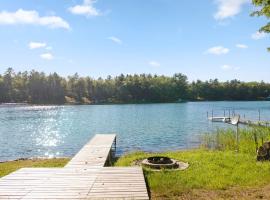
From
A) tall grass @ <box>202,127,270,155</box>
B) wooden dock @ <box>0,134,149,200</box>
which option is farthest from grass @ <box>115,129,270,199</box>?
tall grass @ <box>202,127,270,155</box>

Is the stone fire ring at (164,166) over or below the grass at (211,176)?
over

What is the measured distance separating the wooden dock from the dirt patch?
153 cm

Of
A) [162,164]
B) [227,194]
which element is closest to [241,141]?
[162,164]

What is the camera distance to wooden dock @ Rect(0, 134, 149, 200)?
9.62m

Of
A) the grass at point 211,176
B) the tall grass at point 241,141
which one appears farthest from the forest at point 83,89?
the grass at point 211,176

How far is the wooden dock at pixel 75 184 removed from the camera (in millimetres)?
9625

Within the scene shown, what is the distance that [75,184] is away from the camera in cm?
1095

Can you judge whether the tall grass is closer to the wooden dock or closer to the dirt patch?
the dirt patch

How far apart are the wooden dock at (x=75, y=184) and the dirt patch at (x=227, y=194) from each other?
1.53 meters

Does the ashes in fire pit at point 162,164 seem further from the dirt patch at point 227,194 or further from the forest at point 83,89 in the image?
the forest at point 83,89

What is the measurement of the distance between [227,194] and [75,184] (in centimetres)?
521

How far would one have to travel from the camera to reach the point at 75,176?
40.0 feet

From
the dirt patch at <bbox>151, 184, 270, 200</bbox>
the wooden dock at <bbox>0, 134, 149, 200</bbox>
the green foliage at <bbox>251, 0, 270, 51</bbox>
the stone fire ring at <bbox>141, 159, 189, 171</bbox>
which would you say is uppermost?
the green foliage at <bbox>251, 0, 270, 51</bbox>

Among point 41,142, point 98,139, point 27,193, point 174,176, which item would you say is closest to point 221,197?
point 174,176
